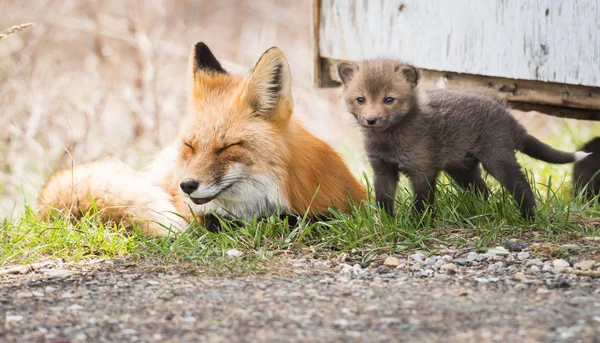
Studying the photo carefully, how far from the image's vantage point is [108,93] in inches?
358

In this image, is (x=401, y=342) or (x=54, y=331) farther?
(x=54, y=331)

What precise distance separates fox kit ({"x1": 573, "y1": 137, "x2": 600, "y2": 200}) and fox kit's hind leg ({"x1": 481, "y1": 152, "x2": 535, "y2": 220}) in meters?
1.25

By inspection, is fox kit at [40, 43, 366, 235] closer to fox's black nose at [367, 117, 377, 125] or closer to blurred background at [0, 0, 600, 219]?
fox's black nose at [367, 117, 377, 125]

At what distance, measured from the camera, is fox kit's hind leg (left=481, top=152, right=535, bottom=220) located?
4.26 metres

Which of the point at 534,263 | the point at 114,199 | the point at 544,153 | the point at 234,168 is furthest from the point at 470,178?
the point at 114,199

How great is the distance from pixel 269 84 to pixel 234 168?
57 centimetres

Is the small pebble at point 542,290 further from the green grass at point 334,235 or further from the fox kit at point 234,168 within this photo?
→ the fox kit at point 234,168

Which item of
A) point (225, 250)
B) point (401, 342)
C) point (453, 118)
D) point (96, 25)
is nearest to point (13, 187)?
point (96, 25)

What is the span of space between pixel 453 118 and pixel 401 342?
212 cm

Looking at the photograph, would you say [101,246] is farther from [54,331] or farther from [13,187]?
[13,187]

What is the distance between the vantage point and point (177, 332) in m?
2.75

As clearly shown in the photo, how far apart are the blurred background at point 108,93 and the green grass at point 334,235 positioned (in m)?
1.77

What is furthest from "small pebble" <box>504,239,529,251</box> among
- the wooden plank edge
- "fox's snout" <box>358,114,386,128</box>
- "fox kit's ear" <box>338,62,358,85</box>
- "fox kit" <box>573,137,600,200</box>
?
the wooden plank edge

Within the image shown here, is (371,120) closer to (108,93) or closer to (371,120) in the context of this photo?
(371,120)
